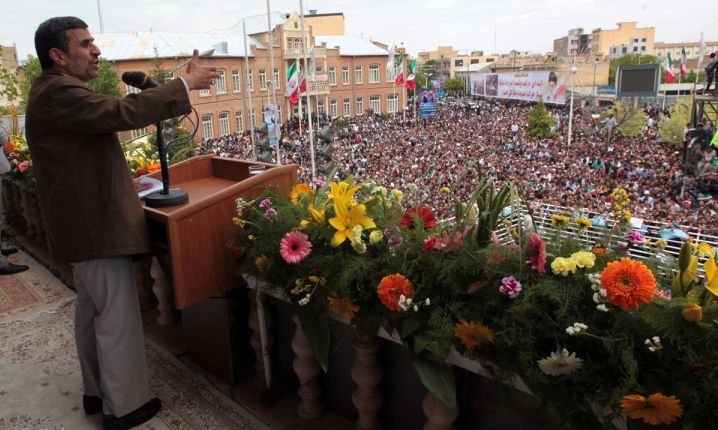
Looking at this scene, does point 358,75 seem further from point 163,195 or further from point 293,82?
point 163,195

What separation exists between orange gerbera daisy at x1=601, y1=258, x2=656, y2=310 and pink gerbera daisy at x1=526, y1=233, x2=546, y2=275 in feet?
0.51

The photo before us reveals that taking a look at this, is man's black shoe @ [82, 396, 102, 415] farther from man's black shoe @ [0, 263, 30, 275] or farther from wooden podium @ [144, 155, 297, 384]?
man's black shoe @ [0, 263, 30, 275]

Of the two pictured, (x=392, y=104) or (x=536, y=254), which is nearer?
(x=536, y=254)

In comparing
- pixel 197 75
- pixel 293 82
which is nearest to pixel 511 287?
pixel 197 75

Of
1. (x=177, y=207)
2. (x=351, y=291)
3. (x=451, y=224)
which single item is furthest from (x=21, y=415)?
(x=451, y=224)

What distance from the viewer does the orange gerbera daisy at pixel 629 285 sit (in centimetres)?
122

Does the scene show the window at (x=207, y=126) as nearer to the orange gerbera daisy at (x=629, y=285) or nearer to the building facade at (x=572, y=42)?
the orange gerbera daisy at (x=629, y=285)

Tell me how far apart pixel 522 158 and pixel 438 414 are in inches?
1063

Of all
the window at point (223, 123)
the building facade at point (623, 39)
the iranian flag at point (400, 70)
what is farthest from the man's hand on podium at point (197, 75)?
the building facade at point (623, 39)

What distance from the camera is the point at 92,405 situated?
2.28 meters

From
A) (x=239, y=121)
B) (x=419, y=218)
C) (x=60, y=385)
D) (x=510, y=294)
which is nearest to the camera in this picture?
(x=510, y=294)

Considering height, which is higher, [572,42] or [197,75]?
[572,42]

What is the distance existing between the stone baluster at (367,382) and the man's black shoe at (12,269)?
342cm

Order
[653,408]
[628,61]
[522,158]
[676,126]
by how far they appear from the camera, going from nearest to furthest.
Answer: [653,408]
[522,158]
[676,126]
[628,61]
